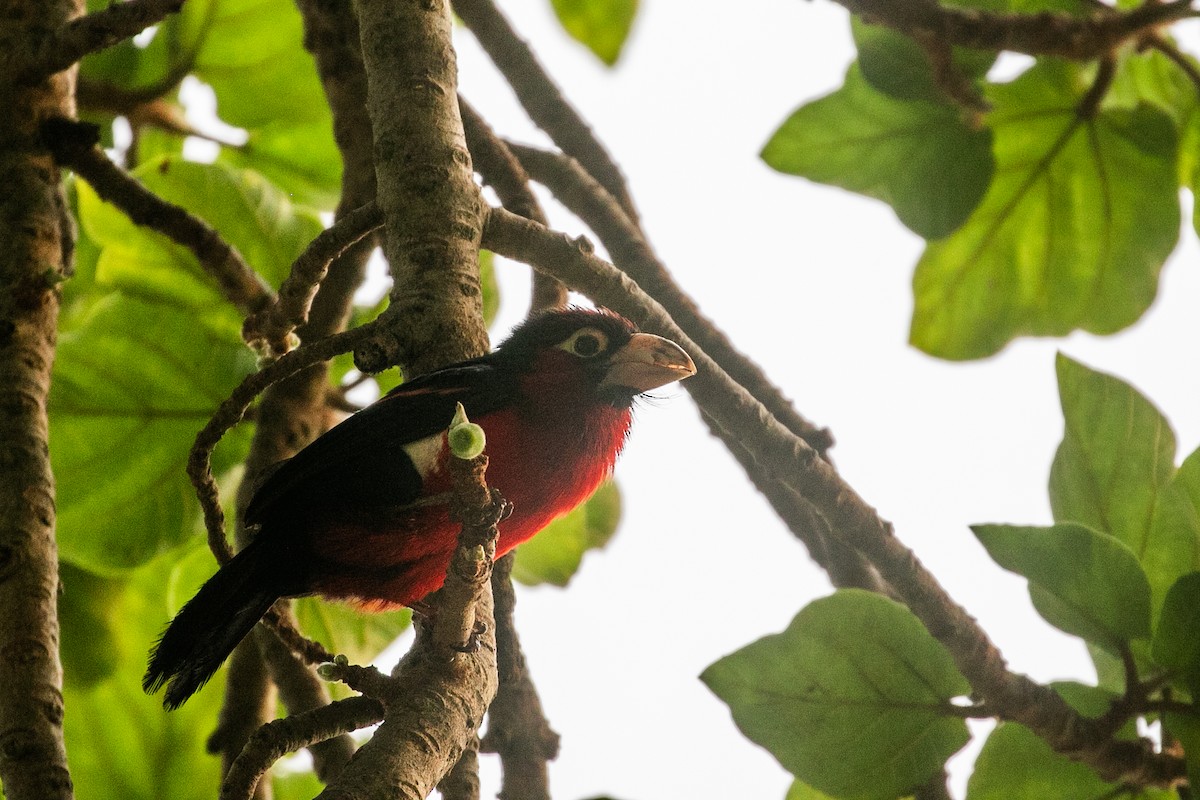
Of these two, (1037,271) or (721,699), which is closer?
(721,699)

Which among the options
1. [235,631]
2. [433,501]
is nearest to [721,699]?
[433,501]

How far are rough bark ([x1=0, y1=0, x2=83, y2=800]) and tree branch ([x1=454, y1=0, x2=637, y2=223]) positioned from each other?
2.76 feet

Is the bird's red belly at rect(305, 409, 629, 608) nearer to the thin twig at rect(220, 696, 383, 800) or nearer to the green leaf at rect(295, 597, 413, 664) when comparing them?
the thin twig at rect(220, 696, 383, 800)

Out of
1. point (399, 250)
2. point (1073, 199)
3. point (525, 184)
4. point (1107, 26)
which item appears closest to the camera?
point (399, 250)

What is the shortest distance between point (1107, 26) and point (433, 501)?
4.70ft

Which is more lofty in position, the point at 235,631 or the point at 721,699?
the point at 235,631

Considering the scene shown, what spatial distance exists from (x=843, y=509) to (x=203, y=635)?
93 cm

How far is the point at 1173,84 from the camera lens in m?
2.63

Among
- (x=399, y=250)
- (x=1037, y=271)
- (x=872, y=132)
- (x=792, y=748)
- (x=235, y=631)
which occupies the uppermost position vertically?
(x=872, y=132)

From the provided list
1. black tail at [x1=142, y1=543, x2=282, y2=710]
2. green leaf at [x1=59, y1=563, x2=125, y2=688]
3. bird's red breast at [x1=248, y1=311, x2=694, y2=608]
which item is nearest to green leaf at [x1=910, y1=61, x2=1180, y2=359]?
bird's red breast at [x1=248, y1=311, x2=694, y2=608]

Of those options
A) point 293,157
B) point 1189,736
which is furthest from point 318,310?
point 1189,736

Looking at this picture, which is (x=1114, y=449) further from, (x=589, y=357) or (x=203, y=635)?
(x=203, y=635)

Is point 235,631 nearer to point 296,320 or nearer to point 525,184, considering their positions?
point 296,320

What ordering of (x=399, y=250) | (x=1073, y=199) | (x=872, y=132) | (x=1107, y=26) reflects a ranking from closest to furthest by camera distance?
(x=399, y=250)
(x=1107, y=26)
(x=872, y=132)
(x=1073, y=199)
